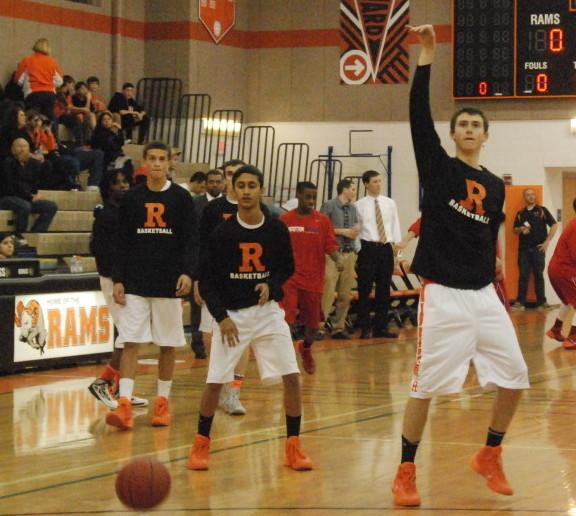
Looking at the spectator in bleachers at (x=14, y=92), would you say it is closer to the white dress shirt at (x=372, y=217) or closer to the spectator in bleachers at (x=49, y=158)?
the spectator in bleachers at (x=49, y=158)

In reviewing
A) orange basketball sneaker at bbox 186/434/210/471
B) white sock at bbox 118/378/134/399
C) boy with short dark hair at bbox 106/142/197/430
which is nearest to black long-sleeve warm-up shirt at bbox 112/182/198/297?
boy with short dark hair at bbox 106/142/197/430

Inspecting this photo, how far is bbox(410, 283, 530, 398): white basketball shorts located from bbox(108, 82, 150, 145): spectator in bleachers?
1475 centimetres

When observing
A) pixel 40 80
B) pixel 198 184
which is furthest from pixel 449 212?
pixel 40 80

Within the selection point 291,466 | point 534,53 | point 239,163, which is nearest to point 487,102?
point 534,53

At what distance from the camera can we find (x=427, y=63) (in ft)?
21.9

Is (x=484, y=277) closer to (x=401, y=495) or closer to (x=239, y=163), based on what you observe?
(x=401, y=495)

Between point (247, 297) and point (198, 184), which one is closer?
point (247, 297)

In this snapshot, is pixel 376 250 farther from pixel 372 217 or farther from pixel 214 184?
pixel 214 184

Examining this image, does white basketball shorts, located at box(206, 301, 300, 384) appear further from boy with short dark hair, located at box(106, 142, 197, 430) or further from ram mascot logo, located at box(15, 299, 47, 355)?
ram mascot logo, located at box(15, 299, 47, 355)

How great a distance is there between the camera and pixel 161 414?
9.25 meters

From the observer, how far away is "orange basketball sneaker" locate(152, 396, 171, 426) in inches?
363

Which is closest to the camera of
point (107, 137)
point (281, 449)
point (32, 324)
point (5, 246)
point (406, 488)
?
point (406, 488)

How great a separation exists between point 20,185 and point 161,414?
7846 mm

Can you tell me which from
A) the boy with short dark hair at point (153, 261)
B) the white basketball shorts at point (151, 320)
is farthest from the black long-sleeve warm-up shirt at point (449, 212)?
the white basketball shorts at point (151, 320)
